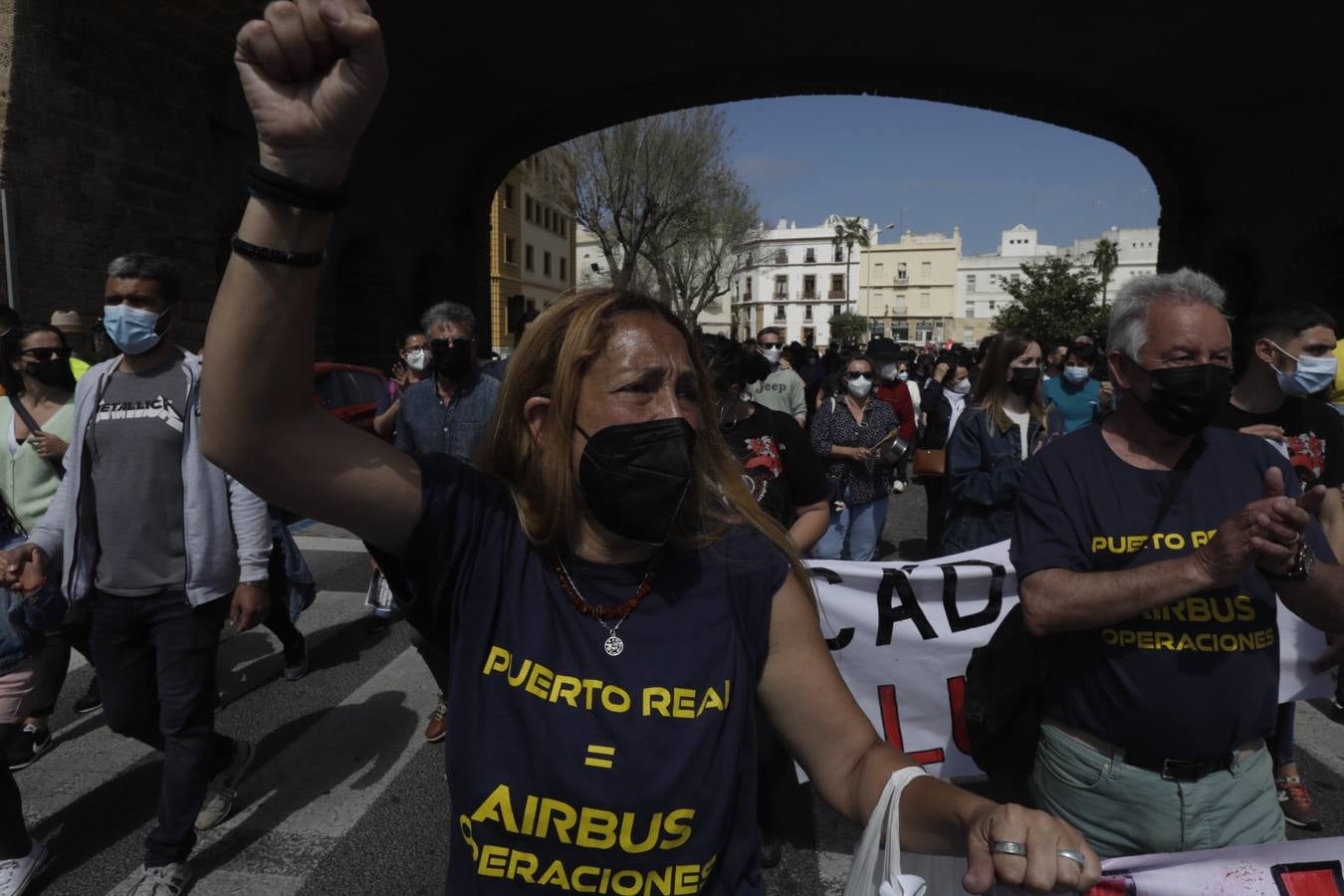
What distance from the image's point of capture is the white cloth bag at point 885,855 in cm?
119

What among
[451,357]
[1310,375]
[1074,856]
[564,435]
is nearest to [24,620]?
[451,357]

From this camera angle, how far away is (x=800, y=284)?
95.2 m

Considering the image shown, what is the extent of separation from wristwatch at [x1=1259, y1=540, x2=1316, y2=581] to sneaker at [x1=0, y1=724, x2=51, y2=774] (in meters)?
4.62

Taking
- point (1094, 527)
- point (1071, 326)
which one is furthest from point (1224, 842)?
point (1071, 326)

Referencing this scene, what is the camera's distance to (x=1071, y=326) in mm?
42969

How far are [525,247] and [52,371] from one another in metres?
41.6

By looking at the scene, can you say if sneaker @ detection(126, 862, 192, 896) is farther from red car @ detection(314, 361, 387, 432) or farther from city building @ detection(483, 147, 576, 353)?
city building @ detection(483, 147, 576, 353)

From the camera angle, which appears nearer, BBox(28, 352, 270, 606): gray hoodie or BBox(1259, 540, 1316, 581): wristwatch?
BBox(1259, 540, 1316, 581): wristwatch

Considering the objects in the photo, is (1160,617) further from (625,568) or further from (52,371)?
(52,371)

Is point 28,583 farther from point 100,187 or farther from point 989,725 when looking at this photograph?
point 100,187

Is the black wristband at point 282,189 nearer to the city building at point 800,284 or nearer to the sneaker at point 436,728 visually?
the sneaker at point 436,728

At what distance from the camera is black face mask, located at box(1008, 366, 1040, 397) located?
176 inches

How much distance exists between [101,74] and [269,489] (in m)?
8.94

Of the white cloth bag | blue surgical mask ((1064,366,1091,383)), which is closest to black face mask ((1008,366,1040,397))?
blue surgical mask ((1064,366,1091,383))
